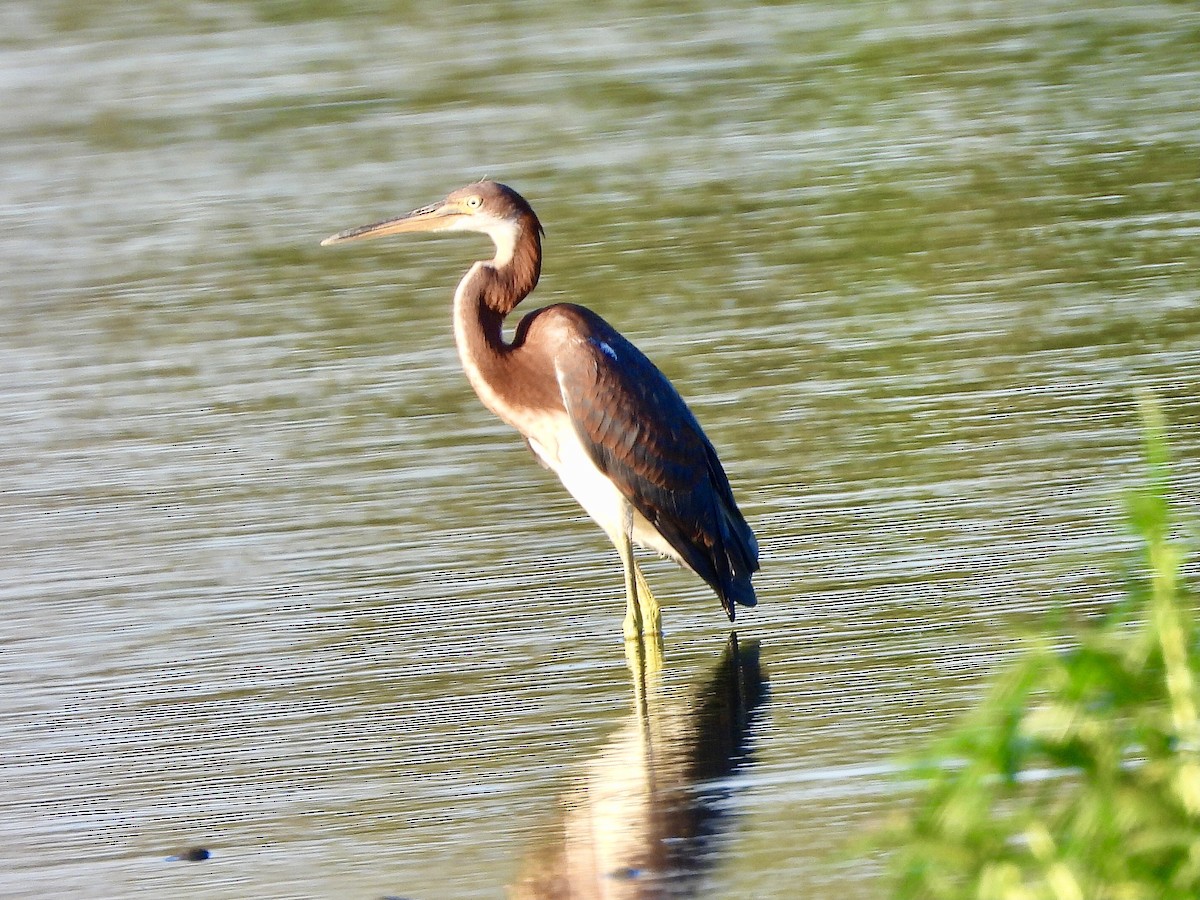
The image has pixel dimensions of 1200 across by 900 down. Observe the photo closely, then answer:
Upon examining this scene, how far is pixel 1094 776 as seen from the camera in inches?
128

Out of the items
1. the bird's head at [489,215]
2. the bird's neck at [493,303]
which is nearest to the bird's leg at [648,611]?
the bird's neck at [493,303]

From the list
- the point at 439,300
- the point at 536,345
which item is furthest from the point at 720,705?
the point at 439,300

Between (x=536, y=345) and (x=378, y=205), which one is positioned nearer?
(x=536, y=345)

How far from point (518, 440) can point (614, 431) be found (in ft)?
7.09

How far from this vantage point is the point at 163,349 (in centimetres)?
1134

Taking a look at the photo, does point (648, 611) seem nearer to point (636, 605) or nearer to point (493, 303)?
point (636, 605)

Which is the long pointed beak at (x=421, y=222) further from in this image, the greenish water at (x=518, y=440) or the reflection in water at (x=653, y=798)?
the reflection in water at (x=653, y=798)

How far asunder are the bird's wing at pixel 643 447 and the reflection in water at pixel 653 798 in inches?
19.3

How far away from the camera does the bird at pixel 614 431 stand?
23.6 ft

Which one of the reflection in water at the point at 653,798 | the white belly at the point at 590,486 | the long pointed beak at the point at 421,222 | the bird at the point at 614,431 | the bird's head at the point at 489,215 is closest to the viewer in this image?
the reflection in water at the point at 653,798

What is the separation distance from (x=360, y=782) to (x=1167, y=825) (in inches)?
128

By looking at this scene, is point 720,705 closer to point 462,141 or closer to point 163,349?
point 163,349

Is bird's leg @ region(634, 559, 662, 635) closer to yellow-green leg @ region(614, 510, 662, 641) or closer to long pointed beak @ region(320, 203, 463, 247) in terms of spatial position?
yellow-green leg @ region(614, 510, 662, 641)

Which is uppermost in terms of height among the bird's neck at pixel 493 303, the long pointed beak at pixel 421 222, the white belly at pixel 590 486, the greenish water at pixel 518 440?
the long pointed beak at pixel 421 222
